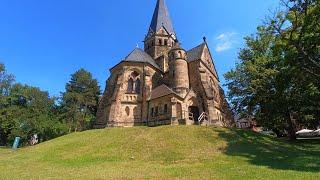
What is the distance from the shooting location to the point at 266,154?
24.5 m

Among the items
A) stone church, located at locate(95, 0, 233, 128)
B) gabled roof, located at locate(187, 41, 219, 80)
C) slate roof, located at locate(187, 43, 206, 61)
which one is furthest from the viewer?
slate roof, located at locate(187, 43, 206, 61)

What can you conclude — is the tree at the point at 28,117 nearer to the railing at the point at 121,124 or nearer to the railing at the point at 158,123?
the railing at the point at 121,124

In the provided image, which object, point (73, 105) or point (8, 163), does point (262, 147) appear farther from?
point (73, 105)

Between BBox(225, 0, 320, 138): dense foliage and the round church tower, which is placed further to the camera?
the round church tower

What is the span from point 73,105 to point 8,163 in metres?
34.9

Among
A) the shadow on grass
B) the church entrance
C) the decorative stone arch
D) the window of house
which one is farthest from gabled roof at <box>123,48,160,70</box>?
the shadow on grass

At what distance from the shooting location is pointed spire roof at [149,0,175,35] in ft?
193

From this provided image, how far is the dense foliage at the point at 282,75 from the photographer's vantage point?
23.4 m

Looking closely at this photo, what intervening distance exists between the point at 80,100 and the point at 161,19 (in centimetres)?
2290

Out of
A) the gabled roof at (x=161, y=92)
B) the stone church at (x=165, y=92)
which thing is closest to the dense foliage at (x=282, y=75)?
the stone church at (x=165, y=92)

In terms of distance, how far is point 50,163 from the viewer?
898 inches

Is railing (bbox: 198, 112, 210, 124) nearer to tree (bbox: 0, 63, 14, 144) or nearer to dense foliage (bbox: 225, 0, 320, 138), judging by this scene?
dense foliage (bbox: 225, 0, 320, 138)

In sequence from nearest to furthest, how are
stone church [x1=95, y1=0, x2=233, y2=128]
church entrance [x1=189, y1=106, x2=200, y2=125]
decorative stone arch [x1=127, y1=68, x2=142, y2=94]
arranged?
stone church [x1=95, y1=0, x2=233, y2=128]
church entrance [x1=189, y1=106, x2=200, y2=125]
decorative stone arch [x1=127, y1=68, x2=142, y2=94]

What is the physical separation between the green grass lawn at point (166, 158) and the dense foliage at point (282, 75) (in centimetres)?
771
